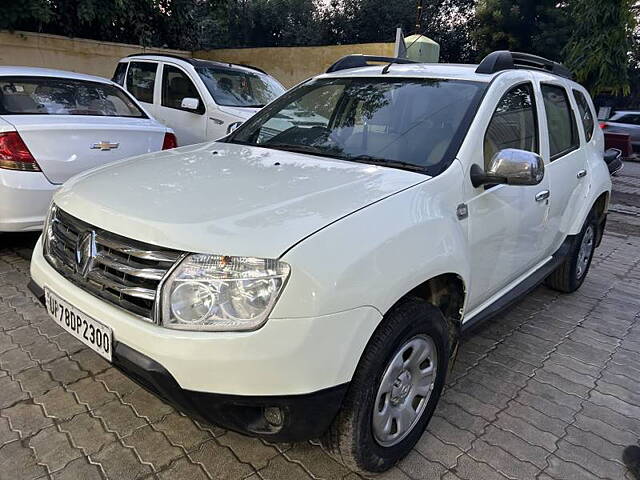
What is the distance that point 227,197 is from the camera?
6.63ft

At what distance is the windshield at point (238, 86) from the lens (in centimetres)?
675

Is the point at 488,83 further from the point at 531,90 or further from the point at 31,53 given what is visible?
the point at 31,53

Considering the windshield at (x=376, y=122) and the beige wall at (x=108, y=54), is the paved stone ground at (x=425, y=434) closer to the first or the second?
the windshield at (x=376, y=122)

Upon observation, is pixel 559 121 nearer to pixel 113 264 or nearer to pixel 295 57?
pixel 113 264

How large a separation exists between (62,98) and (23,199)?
1219mm

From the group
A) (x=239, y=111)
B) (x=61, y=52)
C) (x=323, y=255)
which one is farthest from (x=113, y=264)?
(x=61, y=52)

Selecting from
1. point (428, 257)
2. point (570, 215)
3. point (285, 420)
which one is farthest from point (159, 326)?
point (570, 215)

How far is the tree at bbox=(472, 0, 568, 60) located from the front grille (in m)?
20.9

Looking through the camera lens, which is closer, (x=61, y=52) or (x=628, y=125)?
(x=61, y=52)

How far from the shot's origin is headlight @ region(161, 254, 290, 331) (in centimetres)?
164

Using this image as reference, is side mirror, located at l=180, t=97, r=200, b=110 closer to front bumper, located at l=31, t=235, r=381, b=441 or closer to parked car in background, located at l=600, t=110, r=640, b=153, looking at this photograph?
front bumper, located at l=31, t=235, r=381, b=441

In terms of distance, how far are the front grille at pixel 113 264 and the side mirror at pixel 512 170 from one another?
148 cm

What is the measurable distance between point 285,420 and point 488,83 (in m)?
2.06

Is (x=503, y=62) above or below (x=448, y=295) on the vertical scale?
above
